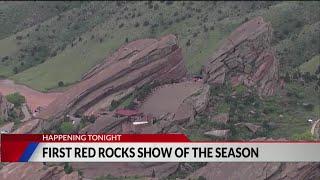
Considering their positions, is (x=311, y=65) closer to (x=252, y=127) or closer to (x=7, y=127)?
(x=252, y=127)

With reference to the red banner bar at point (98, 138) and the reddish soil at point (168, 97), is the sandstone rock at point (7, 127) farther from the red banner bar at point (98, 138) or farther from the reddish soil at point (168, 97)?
the red banner bar at point (98, 138)

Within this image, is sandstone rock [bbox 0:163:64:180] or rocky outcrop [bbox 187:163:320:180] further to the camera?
rocky outcrop [bbox 187:163:320:180]

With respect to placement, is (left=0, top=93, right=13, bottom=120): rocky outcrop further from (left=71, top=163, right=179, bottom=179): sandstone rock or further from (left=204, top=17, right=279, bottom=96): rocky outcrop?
(left=71, top=163, right=179, bottom=179): sandstone rock

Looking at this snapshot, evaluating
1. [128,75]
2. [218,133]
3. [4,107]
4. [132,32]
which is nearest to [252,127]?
[218,133]

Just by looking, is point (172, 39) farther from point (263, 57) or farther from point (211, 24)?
point (211, 24)

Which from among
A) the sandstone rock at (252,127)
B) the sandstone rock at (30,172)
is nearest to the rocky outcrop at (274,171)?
the sandstone rock at (30,172)

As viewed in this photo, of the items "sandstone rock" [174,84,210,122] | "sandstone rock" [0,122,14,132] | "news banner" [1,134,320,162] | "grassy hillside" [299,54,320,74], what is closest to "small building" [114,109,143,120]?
"sandstone rock" [174,84,210,122]

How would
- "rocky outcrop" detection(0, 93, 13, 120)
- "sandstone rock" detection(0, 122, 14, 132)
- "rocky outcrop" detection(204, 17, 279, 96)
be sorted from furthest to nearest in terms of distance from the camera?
"rocky outcrop" detection(0, 93, 13, 120)
"rocky outcrop" detection(204, 17, 279, 96)
"sandstone rock" detection(0, 122, 14, 132)
